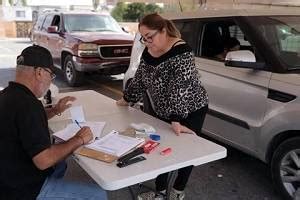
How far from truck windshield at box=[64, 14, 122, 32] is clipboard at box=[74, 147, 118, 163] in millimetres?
7285

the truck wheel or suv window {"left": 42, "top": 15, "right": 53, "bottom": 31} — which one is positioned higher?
suv window {"left": 42, "top": 15, "right": 53, "bottom": 31}

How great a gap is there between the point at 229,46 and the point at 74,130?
2460 millimetres

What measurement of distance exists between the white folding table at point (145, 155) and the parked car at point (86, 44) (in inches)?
201

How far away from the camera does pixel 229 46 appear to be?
4379 mm

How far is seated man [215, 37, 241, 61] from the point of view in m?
4.30

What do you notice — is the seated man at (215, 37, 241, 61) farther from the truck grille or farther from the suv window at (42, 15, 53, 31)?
the suv window at (42, 15, 53, 31)

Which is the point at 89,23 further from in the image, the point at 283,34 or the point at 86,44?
the point at 283,34

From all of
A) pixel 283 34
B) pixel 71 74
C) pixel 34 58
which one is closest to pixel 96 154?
pixel 34 58

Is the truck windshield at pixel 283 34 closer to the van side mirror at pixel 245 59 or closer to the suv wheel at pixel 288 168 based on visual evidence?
the van side mirror at pixel 245 59

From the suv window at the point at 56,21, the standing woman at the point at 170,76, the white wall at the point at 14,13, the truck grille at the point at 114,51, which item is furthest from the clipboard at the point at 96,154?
the white wall at the point at 14,13

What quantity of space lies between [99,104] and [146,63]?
2.06ft

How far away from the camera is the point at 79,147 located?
2.17 m

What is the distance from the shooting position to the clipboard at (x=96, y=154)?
81.7 inches

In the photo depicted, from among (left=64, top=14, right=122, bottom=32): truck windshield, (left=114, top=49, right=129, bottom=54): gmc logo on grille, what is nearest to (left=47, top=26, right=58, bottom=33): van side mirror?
(left=64, top=14, right=122, bottom=32): truck windshield
